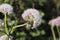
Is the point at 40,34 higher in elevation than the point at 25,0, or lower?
lower

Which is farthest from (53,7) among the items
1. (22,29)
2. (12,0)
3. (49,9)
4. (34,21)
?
(34,21)

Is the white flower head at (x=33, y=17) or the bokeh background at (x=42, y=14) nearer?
the white flower head at (x=33, y=17)

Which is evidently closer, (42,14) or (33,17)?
(33,17)

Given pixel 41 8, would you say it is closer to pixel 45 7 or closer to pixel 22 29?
pixel 45 7

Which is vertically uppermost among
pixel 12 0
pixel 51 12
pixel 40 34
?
pixel 12 0

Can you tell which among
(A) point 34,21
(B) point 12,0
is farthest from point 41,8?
(A) point 34,21

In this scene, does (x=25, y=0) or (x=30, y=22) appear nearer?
(x=30, y=22)

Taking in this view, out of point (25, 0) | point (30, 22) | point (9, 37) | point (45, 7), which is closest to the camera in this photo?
point (9, 37)

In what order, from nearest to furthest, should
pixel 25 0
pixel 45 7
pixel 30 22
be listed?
pixel 30 22 → pixel 25 0 → pixel 45 7

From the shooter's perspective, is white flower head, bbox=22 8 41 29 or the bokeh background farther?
the bokeh background

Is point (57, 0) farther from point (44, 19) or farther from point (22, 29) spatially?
point (22, 29)
